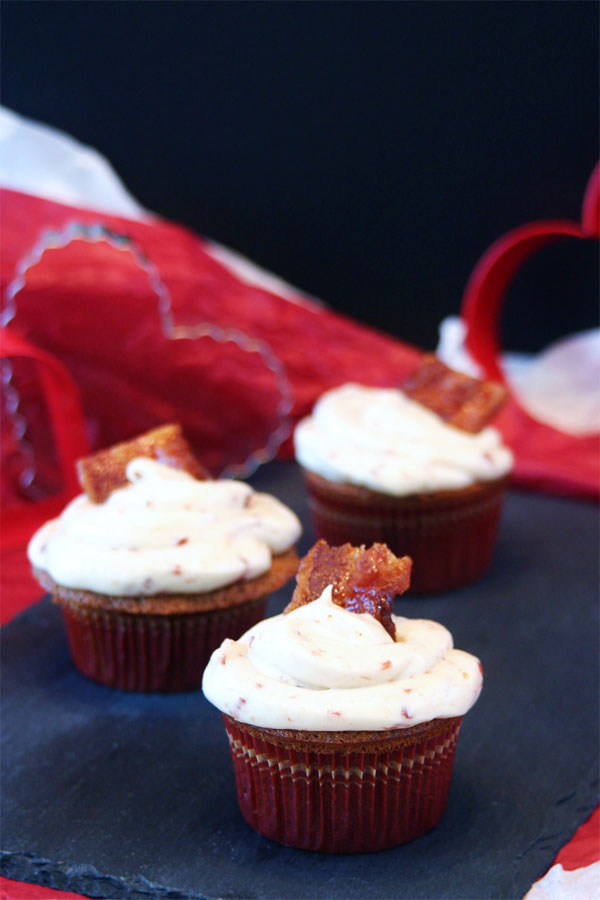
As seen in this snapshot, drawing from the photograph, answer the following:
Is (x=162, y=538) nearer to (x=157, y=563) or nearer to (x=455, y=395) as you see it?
(x=157, y=563)

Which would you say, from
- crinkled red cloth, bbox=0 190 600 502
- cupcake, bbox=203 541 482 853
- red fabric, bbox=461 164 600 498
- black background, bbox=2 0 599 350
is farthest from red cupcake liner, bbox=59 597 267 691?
black background, bbox=2 0 599 350

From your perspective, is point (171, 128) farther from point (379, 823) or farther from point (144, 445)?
point (379, 823)

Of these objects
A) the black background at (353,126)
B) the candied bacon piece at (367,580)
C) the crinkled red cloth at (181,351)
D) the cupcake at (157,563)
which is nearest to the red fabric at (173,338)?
the crinkled red cloth at (181,351)

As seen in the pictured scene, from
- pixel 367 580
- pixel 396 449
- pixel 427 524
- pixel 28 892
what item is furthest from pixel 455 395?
pixel 28 892

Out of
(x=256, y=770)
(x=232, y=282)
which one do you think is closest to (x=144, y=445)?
(x=256, y=770)

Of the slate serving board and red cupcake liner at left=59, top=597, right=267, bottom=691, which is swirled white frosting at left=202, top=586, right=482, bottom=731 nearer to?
the slate serving board

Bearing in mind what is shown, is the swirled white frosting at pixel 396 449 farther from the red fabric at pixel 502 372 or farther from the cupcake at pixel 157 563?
the red fabric at pixel 502 372
